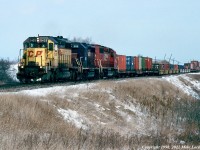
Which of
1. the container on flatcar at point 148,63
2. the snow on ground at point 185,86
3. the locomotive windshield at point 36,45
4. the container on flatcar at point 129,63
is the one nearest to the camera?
the locomotive windshield at point 36,45

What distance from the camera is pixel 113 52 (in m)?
43.5

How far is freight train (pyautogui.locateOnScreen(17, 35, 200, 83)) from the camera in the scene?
26062 millimetres

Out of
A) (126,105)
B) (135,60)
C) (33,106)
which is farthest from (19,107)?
(135,60)

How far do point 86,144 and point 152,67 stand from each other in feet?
171

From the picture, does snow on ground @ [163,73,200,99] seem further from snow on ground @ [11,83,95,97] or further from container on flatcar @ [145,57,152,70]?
snow on ground @ [11,83,95,97]

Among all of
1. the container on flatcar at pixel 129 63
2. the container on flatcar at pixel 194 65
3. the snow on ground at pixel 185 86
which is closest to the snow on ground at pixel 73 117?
the snow on ground at pixel 185 86

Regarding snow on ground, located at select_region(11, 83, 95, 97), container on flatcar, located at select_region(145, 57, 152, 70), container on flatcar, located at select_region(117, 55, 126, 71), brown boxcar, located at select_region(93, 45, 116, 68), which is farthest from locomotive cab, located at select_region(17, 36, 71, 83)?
container on flatcar, located at select_region(145, 57, 152, 70)

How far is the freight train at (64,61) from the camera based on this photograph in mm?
26062

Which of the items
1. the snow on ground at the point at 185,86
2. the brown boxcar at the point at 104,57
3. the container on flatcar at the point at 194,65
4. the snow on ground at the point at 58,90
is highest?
the brown boxcar at the point at 104,57

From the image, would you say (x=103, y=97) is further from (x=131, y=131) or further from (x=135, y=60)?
(x=135, y=60)

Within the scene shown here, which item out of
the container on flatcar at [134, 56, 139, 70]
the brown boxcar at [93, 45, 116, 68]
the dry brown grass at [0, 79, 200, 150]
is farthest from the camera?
the container on flatcar at [134, 56, 139, 70]

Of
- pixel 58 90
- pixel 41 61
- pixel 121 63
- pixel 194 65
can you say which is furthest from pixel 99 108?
pixel 194 65

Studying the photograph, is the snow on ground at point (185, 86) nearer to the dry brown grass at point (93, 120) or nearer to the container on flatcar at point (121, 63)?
the container on flatcar at point (121, 63)

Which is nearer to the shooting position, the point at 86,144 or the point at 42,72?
the point at 86,144
